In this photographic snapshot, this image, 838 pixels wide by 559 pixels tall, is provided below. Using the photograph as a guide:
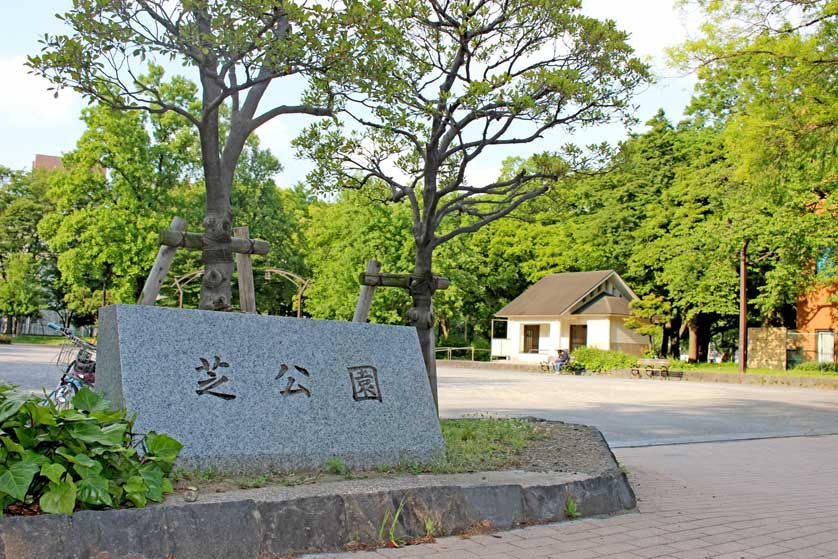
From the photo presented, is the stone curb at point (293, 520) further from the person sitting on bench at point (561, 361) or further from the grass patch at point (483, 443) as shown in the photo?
the person sitting on bench at point (561, 361)

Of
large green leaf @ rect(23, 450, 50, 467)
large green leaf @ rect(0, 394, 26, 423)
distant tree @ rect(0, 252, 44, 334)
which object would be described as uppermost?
distant tree @ rect(0, 252, 44, 334)

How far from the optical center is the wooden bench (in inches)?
1224

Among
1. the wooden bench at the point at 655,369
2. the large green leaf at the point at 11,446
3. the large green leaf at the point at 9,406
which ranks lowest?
the wooden bench at the point at 655,369

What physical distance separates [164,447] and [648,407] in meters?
14.2

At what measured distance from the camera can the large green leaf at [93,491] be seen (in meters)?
3.73

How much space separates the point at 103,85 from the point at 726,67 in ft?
50.2

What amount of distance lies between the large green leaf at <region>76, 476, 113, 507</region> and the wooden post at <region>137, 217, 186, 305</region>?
3250 mm

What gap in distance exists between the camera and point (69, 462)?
389 cm

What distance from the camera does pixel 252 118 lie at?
7.76 meters

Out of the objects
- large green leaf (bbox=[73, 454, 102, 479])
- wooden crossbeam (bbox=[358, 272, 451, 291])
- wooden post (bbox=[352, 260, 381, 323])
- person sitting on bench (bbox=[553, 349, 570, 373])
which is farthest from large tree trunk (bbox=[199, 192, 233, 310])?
person sitting on bench (bbox=[553, 349, 570, 373])

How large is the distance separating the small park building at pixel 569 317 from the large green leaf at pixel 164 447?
35869 mm

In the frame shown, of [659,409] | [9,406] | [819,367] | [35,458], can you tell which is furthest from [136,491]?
[819,367]

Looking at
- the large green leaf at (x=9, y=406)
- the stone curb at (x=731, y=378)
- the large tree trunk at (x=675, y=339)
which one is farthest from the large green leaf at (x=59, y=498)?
the large tree trunk at (x=675, y=339)

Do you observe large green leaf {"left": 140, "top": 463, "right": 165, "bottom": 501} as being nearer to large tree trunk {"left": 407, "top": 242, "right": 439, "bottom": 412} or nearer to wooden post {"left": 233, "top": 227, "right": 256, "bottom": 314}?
wooden post {"left": 233, "top": 227, "right": 256, "bottom": 314}
